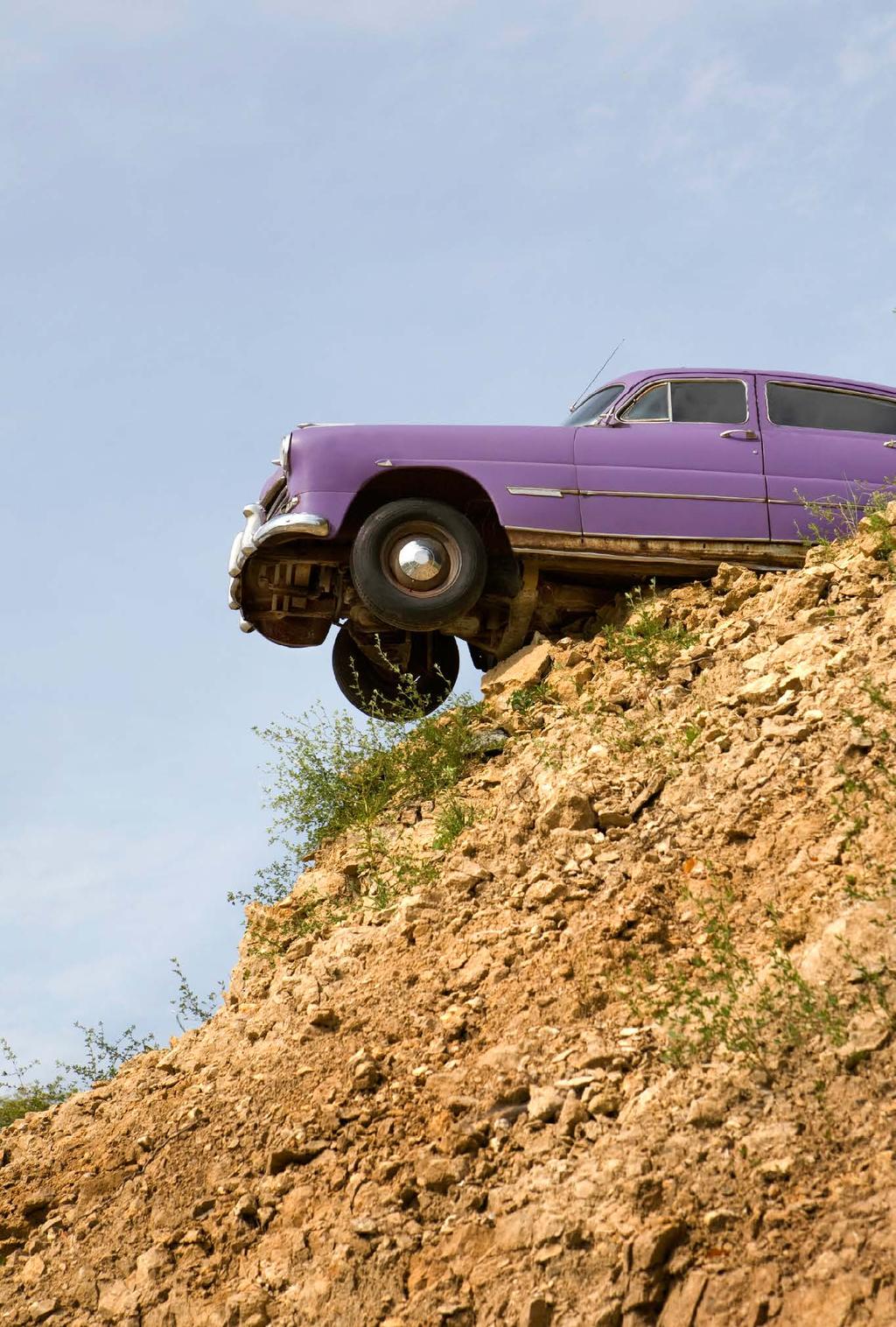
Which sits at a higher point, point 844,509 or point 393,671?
point 844,509

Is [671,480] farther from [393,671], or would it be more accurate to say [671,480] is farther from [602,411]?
[393,671]

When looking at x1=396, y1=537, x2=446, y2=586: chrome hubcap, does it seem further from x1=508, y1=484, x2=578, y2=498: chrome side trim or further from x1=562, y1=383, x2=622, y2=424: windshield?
x1=562, y1=383, x2=622, y2=424: windshield

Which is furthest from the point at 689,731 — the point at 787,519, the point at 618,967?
the point at 787,519

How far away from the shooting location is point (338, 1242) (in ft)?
16.8

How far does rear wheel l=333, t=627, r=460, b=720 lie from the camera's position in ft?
31.2

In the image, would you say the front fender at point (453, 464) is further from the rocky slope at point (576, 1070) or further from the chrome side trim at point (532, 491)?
the rocky slope at point (576, 1070)

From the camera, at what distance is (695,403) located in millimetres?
9477

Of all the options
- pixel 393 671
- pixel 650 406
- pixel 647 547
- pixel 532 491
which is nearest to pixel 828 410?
pixel 650 406

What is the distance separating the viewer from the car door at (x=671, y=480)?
8891mm

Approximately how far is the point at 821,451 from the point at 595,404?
4.87 ft

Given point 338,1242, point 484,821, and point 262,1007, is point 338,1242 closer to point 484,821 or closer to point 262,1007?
point 262,1007

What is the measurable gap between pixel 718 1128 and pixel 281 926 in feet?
11.3

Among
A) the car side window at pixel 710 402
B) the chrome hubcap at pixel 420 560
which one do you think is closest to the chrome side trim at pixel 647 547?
the chrome hubcap at pixel 420 560

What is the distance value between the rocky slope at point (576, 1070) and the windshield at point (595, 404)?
2075 millimetres
